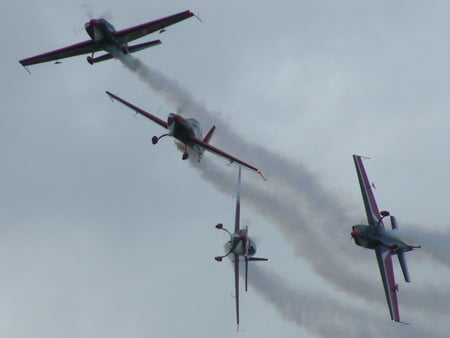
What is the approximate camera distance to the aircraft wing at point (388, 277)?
78.2 meters

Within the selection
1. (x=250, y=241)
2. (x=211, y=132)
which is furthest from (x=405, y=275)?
(x=211, y=132)

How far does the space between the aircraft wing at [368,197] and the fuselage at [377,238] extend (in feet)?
3.52

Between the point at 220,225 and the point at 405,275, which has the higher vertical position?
the point at 220,225

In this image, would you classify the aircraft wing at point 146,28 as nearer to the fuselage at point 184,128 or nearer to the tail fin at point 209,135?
the fuselage at point 184,128

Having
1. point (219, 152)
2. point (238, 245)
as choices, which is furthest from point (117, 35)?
point (238, 245)

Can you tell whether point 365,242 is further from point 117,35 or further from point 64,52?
point 64,52

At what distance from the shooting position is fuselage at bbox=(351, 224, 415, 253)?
255ft

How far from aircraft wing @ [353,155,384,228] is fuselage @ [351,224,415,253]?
1073 millimetres

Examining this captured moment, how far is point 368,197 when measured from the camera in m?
81.8

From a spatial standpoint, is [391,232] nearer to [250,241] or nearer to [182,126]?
[250,241]

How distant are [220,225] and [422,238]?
2281 cm

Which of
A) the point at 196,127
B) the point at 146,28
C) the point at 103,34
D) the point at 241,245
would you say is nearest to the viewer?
the point at 103,34

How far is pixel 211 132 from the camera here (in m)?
83.8

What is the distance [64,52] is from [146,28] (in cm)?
1134
